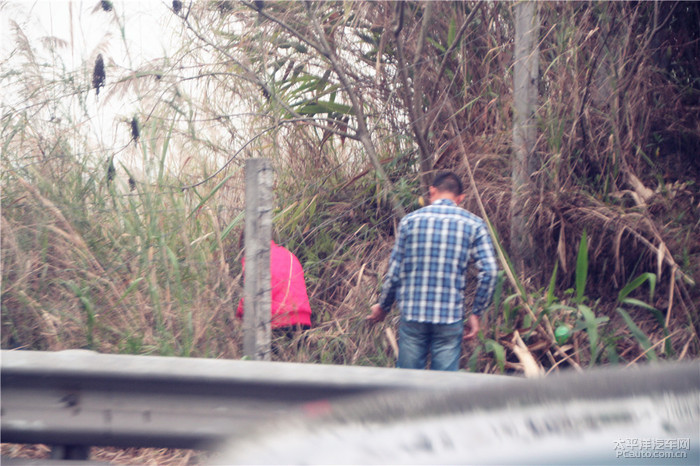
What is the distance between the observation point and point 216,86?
4.72 metres

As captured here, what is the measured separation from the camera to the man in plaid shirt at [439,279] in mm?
3326

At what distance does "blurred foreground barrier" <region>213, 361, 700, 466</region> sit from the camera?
31.3 inches

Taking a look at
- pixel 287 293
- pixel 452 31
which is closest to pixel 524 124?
pixel 452 31

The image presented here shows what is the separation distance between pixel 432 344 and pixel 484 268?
1.74ft

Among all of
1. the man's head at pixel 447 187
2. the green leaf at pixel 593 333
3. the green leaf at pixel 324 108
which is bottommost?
the green leaf at pixel 593 333

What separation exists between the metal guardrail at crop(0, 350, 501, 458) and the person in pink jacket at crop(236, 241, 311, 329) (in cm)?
179

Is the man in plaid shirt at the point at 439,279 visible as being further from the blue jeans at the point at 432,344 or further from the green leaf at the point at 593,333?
the green leaf at the point at 593,333

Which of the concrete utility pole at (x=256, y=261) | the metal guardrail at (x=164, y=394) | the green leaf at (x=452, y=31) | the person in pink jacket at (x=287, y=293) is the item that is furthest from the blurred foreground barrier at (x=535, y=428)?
the green leaf at (x=452, y=31)

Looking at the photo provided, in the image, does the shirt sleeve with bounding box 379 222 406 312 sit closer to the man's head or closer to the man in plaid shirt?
the man in plaid shirt

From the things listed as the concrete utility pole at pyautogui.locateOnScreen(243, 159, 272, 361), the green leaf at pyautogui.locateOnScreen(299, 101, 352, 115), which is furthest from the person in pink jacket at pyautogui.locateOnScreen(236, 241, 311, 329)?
the green leaf at pyautogui.locateOnScreen(299, 101, 352, 115)

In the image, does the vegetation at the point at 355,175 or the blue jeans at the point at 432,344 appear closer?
the blue jeans at the point at 432,344

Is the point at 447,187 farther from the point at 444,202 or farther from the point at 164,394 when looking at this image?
the point at 164,394

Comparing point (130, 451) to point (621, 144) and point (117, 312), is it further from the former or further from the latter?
point (621, 144)

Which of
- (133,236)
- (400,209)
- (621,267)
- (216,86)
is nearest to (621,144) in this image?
(621,267)
